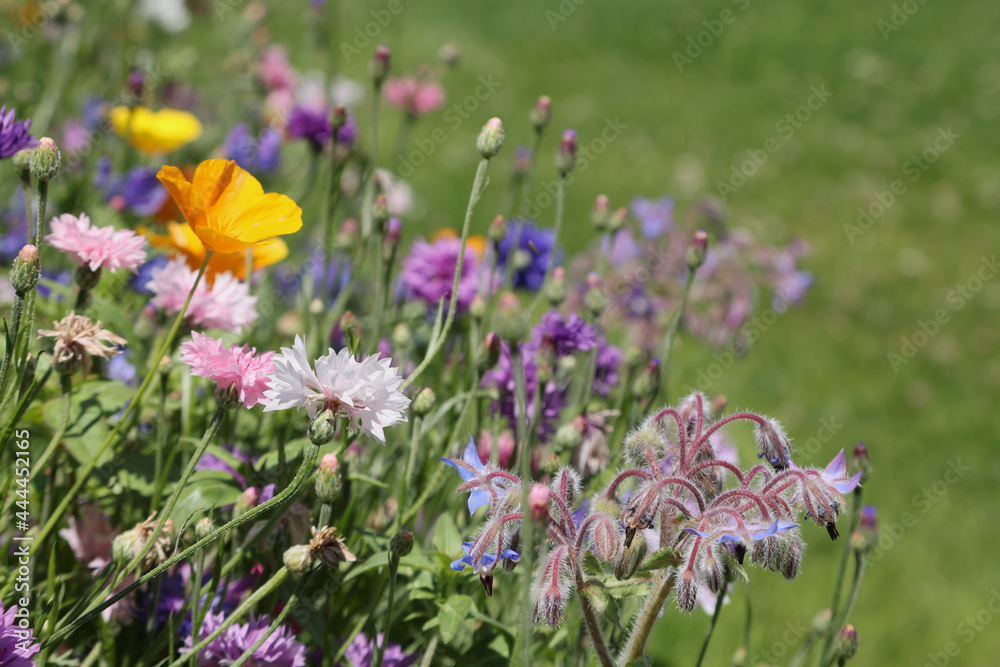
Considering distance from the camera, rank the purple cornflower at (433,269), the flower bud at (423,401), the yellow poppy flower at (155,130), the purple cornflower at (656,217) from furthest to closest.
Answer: the purple cornflower at (656,217), the yellow poppy flower at (155,130), the purple cornflower at (433,269), the flower bud at (423,401)

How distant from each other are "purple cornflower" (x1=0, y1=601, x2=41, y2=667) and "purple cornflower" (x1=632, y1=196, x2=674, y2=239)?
6.71ft

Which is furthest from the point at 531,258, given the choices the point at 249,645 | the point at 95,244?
the point at 249,645

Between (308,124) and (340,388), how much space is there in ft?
4.15

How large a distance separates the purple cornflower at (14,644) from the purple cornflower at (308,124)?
1.36 meters

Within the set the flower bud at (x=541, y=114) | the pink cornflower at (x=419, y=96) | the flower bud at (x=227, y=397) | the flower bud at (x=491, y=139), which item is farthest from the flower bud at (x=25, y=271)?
the pink cornflower at (x=419, y=96)

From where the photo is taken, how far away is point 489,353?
131 cm

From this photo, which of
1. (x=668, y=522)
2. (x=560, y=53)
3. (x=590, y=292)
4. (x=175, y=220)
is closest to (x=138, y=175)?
(x=175, y=220)

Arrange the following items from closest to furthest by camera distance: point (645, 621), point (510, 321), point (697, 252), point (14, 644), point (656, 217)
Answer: point (510, 321)
point (14, 644)
point (645, 621)
point (697, 252)
point (656, 217)

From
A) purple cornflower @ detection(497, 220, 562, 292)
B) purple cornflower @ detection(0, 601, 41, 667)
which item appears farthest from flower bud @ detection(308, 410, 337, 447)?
purple cornflower @ detection(497, 220, 562, 292)

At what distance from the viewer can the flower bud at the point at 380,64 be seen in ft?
5.45

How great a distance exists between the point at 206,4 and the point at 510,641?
11.0ft

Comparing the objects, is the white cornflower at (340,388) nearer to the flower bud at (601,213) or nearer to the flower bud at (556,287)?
the flower bud at (556,287)

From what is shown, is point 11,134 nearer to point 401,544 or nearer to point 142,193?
point 401,544

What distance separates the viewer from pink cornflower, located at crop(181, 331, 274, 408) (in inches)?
38.4
